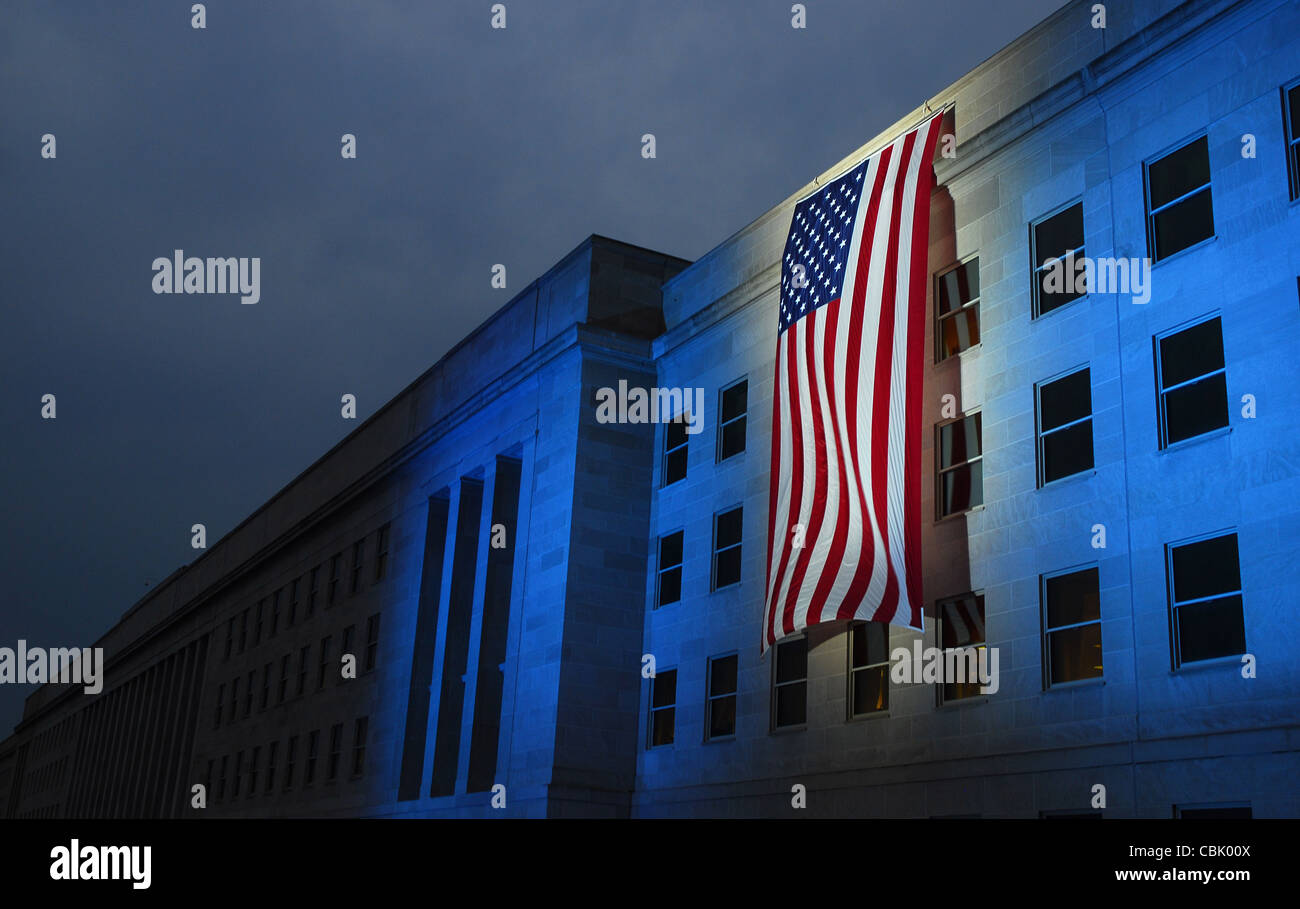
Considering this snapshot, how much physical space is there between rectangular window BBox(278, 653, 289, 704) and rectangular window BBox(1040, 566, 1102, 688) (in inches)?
1612

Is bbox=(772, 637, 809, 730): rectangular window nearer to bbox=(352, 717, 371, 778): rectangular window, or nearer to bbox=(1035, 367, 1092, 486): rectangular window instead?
bbox=(1035, 367, 1092, 486): rectangular window

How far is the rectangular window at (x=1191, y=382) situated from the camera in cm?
2242

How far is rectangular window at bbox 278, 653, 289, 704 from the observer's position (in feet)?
193

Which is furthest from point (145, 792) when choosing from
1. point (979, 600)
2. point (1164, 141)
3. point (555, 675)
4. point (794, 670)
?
point (1164, 141)

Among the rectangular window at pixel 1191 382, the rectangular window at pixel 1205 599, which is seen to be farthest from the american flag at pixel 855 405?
the rectangular window at pixel 1205 599

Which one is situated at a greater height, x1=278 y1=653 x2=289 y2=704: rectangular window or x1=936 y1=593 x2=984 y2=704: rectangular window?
x1=278 y1=653 x2=289 y2=704: rectangular window

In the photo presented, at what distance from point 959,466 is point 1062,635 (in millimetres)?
4502

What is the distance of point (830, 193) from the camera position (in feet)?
101

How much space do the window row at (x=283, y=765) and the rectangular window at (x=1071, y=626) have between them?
3030cm

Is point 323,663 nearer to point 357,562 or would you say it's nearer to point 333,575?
point 333,575

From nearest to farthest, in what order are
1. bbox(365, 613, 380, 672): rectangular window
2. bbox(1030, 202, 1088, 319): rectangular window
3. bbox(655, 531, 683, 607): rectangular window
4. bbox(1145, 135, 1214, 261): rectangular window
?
bbox(1145, 135, 1214, 261): rectangular window
bbox(1030, 202, 1088, 319): rectangular window
bbox(655, 531, 683, 607): rectangular window
bbox(365, 613, 380, 672): rectangular window

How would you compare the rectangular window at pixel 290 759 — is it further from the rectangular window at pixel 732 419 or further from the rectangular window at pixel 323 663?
the rectangular window at pixel 732 419

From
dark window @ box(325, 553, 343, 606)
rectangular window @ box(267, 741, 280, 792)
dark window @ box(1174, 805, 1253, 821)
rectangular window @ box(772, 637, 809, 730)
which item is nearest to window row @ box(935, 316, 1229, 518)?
rectangular window @ box(772, 637, 809, 730)
